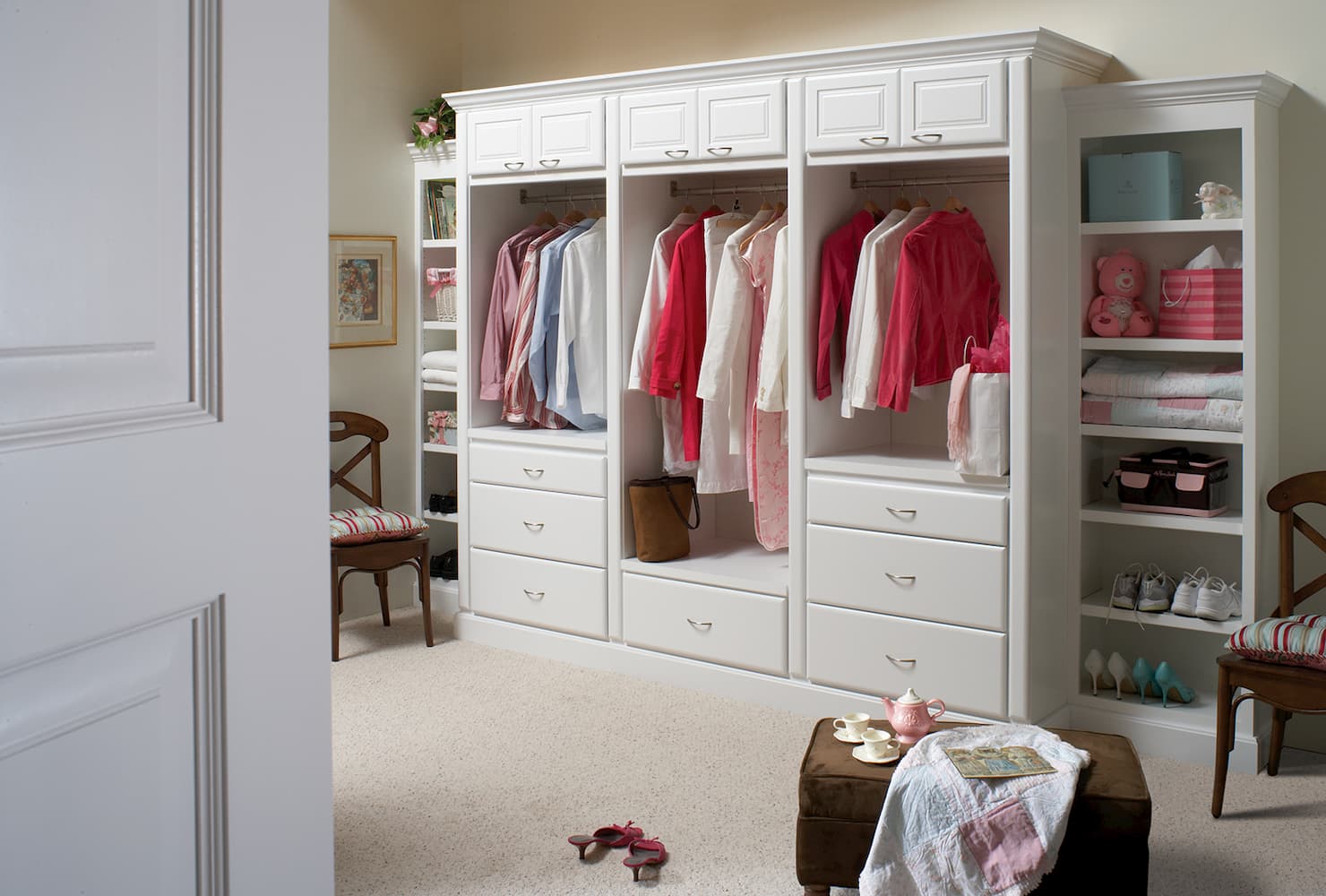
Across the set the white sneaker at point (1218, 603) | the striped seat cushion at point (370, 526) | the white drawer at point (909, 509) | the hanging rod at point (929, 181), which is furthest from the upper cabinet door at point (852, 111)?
the striped seat cushion at point (370, 526)

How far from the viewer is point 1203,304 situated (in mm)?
3568

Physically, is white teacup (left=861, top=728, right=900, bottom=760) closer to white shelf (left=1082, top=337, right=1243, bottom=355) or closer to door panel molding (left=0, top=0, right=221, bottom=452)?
white shelf (left=1082, top=337, right=1243, bottom=355)

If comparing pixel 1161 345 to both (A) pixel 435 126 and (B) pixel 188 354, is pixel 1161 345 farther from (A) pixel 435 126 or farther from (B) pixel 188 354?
(B) pixel 188 354

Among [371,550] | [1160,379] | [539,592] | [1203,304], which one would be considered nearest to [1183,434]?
[1160,379]

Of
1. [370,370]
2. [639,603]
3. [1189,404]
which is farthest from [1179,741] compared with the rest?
[370,370]

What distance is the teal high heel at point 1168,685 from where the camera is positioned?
12.3 ft

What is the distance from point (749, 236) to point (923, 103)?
81 centimetres

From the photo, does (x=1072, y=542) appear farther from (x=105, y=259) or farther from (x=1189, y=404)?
(x=105, y=259)

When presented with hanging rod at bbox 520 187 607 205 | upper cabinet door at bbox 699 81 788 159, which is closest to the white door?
upper cabinet door at bbox 699 81 788 159

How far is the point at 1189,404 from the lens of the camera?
3566 mm

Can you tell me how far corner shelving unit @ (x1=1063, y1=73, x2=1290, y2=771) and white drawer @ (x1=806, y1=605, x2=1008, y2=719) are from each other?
1.17 ft

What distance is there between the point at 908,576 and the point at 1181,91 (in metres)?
1.62

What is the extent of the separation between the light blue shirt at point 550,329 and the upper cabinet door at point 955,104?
4.83 ft

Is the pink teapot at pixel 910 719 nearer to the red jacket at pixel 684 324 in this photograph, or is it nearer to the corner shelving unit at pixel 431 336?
the red jacket at pixel 684 324
